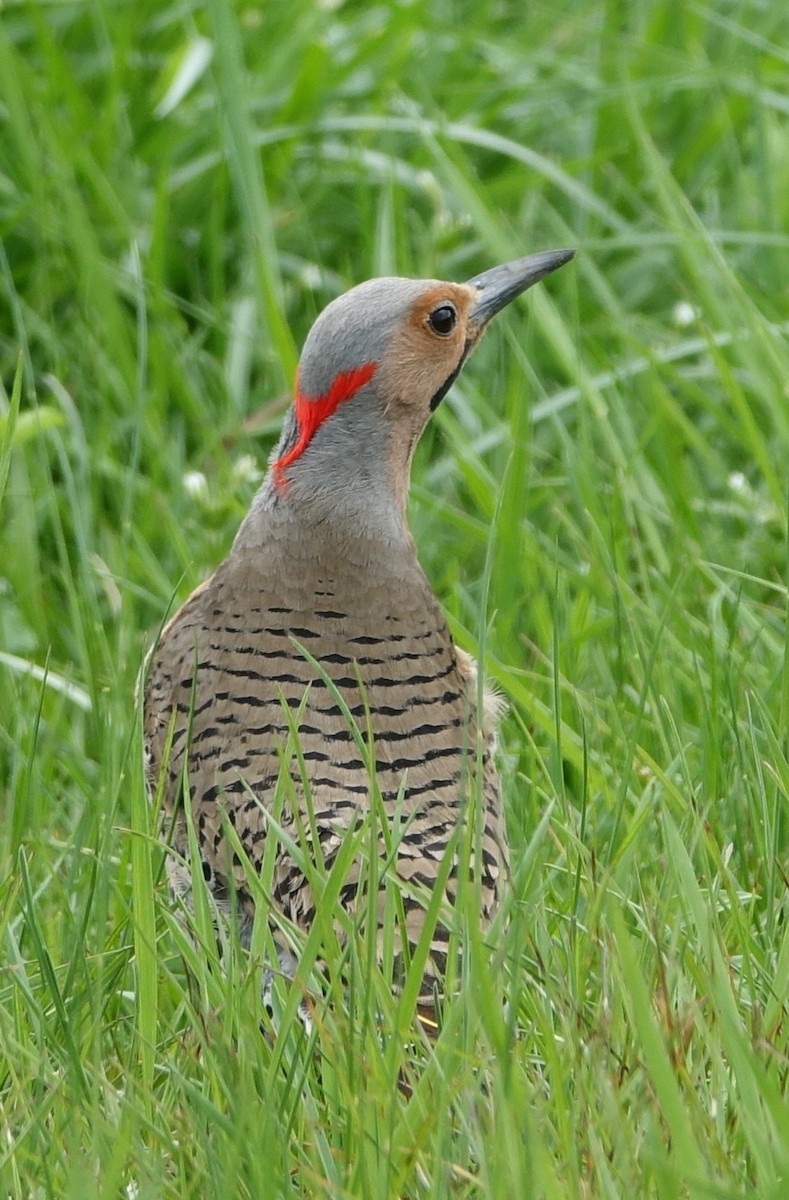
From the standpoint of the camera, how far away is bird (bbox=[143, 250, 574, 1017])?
334 cm

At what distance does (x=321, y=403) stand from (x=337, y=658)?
0.54 meters

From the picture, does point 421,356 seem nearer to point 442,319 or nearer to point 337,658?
point 442,319

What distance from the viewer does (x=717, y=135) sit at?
250 inches

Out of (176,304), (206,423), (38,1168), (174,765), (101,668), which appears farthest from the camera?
(176,304)

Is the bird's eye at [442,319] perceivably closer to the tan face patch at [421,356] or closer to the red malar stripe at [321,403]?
the tan face patch at [421,356]

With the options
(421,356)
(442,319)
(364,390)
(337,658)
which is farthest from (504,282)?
(337,658)

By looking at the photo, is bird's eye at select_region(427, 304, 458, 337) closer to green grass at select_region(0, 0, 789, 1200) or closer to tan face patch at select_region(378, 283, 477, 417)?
tan face patch at select_region(378, 283, 477, 417)

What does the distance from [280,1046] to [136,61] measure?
4.09 m

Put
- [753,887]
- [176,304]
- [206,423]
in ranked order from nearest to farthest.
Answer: [753,887], [206,423], [176,304]

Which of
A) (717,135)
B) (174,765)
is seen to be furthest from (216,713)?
(717,135)

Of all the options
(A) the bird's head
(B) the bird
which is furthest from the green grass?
(A) the bird's head

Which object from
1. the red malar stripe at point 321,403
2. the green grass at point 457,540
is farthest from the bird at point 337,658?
the green grass at point 457,540

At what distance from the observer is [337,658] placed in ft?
12.0

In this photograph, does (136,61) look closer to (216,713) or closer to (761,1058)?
(216,713)
